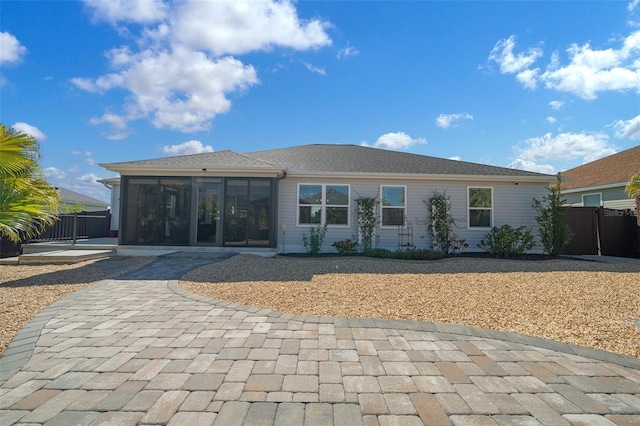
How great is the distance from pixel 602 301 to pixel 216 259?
848 cm

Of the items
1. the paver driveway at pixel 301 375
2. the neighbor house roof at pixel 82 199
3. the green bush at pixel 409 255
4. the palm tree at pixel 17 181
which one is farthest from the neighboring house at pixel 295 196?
the neighbor house roof at pixel 82 199

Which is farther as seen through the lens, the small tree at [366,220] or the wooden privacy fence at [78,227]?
the wooden privacy fence at [78,227]

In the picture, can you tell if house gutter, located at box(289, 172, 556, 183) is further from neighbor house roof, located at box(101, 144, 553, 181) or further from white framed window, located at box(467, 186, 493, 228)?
white framed window, located at box(467, 186, 493, 228)

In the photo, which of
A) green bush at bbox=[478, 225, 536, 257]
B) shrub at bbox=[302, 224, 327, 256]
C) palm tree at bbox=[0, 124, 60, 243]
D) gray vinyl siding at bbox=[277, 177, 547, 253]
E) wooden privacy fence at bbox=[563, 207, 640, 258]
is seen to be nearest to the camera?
palm tree at bbox=[0, 124, 60, 243]

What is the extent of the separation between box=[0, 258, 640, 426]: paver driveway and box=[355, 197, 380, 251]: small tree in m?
7.26

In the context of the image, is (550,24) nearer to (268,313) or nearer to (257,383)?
(268,313)

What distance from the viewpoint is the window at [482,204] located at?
37.4 feet

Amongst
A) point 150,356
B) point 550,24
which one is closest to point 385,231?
point 550,24

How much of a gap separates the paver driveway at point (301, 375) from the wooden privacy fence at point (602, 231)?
11.2 metres

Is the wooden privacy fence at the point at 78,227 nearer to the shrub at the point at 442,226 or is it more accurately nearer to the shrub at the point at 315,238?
the shrub at the point at 315,238

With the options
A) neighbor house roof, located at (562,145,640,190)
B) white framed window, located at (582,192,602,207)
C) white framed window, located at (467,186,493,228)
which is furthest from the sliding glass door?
white framed window, located at (582,192,602,207)

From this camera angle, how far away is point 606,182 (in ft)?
47.0

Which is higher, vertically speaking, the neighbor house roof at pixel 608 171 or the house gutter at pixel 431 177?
the neighbor house roof at pixel 608 171

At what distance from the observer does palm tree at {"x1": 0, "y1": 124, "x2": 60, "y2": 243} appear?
363cm
